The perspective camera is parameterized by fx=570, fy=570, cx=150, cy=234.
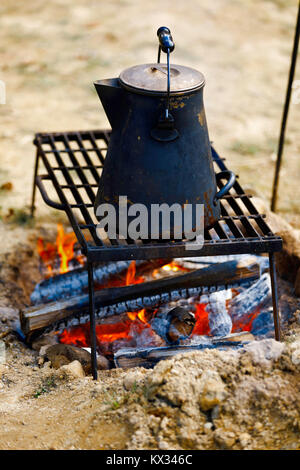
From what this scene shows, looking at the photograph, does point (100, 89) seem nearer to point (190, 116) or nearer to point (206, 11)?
point (190, 116)

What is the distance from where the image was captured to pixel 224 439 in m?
2.33

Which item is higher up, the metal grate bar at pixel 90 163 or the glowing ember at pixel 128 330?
the metal grate bar at pixel 90 163

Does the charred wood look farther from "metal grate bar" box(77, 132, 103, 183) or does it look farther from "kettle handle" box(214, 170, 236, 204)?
"metal grate bar" box(77, 132, 103, 183)

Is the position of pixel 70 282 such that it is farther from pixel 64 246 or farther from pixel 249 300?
pixel 249 300

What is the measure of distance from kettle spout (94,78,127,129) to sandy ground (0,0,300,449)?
122cm

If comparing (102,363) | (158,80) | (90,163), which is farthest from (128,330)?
(158,80)

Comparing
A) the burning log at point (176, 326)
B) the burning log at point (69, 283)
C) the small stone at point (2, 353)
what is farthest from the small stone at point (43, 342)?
the burning log at point (176, 326)

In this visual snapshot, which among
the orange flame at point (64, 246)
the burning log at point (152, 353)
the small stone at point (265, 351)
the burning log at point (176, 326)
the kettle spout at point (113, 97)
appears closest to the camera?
the small stone at point (265, 351)

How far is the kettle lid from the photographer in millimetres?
2611

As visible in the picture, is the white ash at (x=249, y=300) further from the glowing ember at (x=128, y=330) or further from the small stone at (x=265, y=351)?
the small stone at (x=265, y=351)

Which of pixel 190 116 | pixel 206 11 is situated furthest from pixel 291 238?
pixel 206 11

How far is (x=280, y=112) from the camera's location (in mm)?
6473

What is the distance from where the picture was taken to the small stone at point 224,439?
7.64 feet

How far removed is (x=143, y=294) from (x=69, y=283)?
0.56 metres
